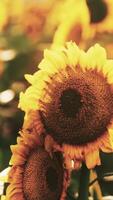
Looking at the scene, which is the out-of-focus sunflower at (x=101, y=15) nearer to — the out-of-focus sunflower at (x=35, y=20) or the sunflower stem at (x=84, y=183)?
the out-of-focus sunflower at (x=35, y=20)

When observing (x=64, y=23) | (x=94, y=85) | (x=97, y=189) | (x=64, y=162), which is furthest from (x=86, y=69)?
(x=64, y=23)

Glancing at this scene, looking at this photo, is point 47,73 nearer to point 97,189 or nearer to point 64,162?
point 64,162

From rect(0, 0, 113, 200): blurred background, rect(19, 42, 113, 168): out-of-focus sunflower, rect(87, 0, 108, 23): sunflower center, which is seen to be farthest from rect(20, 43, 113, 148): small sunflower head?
rect(87, 0, 108, 23): sunflower center

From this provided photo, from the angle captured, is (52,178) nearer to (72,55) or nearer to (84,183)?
(84,183)

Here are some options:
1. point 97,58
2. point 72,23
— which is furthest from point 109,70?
point 72,23

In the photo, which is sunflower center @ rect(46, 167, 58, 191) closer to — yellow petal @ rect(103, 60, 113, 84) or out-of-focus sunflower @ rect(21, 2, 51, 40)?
yellow petal @ rect(103, 60, 113, 84)

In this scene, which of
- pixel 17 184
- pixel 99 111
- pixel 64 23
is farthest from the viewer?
pixel 64 23

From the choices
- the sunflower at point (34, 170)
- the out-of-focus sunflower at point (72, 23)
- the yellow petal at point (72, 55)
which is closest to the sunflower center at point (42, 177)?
the sunflower at point (34, 170)
